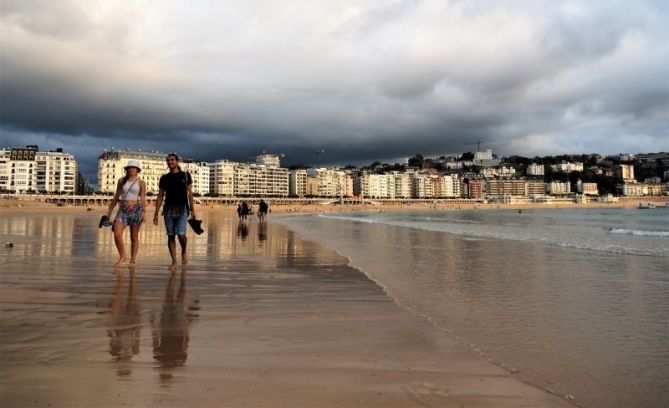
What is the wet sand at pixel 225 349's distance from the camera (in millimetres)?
2547

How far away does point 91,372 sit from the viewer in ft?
9.16

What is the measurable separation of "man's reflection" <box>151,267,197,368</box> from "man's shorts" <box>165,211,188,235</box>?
2.18 meters

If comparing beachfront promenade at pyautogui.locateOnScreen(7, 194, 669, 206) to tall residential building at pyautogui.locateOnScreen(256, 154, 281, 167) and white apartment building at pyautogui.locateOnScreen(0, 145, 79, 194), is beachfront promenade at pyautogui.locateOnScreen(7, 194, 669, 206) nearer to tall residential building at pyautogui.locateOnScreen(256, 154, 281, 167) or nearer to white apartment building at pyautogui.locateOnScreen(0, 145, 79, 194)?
white apartment building at pyautogui.locateOnScreen(0, 145, 79, 194)

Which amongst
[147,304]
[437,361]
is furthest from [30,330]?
[437,361]

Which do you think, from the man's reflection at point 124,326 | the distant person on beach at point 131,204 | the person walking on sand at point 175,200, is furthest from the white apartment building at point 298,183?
the man's reflection at point 124,326

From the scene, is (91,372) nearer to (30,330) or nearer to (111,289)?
(30,330)

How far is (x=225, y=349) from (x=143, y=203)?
4.49 m

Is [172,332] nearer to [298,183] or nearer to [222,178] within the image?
[222,178]

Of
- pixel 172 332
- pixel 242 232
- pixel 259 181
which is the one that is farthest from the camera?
pixel 259 181

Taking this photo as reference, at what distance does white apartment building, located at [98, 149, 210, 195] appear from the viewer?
123938mm

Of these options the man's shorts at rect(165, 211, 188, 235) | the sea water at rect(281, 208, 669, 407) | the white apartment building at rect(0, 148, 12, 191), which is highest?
the white apartment building at rect(0, 148, 12, 191)

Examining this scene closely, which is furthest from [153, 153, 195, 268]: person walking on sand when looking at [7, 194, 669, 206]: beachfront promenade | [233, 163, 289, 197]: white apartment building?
[233, 163, 289, 197]: white apartment building

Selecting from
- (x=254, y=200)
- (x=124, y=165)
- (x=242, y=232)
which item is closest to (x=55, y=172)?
(x=124, y=165)

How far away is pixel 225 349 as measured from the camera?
3.30 metres
